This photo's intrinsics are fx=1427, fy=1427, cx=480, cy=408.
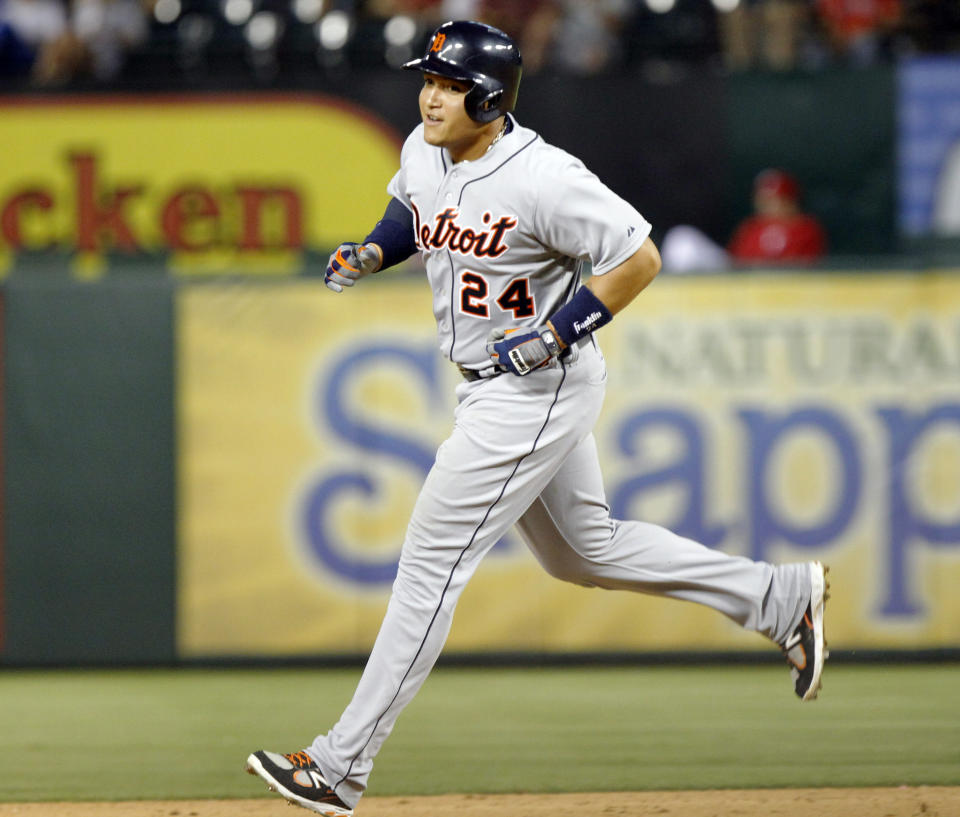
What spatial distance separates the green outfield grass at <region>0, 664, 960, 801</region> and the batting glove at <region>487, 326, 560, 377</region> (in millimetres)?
1368

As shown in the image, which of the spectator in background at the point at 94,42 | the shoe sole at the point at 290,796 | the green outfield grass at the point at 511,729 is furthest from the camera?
the spectator in background at the point at 94,42

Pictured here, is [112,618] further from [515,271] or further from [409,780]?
[515,271]

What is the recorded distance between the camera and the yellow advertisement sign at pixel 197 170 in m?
8.52

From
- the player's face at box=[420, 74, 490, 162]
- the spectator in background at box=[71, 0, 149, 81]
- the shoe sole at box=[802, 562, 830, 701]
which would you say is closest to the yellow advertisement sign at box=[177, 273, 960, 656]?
the shoe sole at box=[802, 562, 830, 701]

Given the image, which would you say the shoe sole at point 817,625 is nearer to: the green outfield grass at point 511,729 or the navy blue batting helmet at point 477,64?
the green outfield grass at point 511,729

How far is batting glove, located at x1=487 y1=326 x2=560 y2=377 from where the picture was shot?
3.37 m

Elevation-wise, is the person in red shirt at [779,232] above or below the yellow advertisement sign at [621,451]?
above

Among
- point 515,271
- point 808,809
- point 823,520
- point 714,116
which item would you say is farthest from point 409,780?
point 714,116

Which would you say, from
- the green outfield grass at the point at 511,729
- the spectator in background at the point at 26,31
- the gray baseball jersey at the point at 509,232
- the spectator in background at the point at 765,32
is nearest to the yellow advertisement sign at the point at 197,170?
the spectator in background at the point at 26,31

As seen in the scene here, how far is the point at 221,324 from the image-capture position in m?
6.28

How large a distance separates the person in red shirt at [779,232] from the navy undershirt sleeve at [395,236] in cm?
416

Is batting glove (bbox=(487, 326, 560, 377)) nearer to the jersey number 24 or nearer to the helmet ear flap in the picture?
the jersey number 24

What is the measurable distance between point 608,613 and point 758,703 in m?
1.01

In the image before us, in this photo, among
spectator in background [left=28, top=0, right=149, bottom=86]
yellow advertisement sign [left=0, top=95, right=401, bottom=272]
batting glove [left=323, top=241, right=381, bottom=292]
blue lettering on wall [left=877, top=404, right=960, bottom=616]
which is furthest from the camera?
spectator in background [left=28, top=0, right=149, bottom=86]
